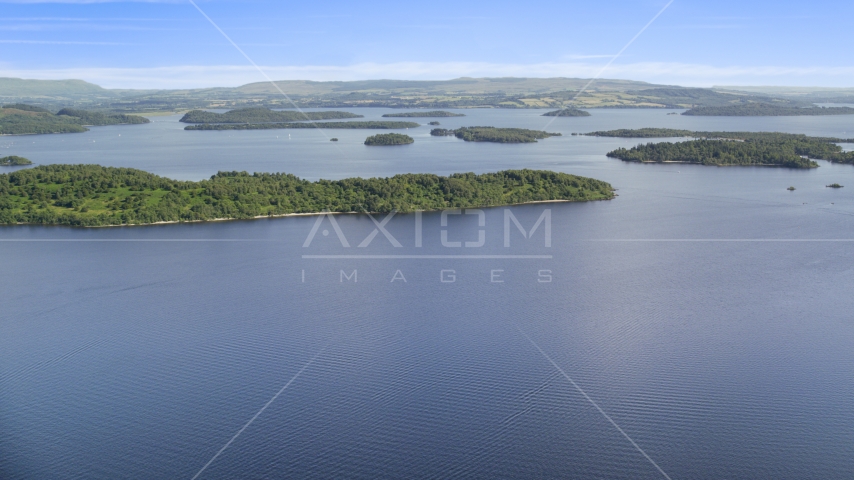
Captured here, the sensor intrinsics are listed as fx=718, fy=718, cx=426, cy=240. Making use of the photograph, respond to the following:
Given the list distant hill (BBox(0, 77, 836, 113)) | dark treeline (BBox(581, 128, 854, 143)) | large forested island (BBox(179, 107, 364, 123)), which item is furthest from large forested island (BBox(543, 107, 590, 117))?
dark treeline (BBox(581, 128, 854, 143))

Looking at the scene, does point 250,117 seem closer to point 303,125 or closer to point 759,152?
point 303,125

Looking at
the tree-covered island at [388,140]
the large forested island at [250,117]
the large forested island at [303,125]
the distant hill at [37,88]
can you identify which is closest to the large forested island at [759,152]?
the tree-covered island at [388,140]

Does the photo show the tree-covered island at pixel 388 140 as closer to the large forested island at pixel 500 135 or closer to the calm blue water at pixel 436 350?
the large forested island at pixel 500 135

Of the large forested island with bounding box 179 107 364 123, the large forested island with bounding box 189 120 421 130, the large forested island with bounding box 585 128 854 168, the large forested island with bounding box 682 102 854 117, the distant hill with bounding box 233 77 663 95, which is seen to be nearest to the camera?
the large forested island with bounding box 585 128 854 168

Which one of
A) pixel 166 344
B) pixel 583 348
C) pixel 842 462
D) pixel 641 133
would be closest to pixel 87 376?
pixel 166 344

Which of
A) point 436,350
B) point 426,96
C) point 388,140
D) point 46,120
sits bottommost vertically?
point 436,350

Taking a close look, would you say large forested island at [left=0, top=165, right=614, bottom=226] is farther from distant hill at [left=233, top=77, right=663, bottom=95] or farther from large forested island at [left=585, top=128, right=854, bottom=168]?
distant hill at [left=233, top=77, right=663, bottom=95]

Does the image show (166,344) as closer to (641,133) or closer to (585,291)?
(585,291)

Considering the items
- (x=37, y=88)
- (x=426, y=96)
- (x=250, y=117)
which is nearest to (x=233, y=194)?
(x=250, y=117)
